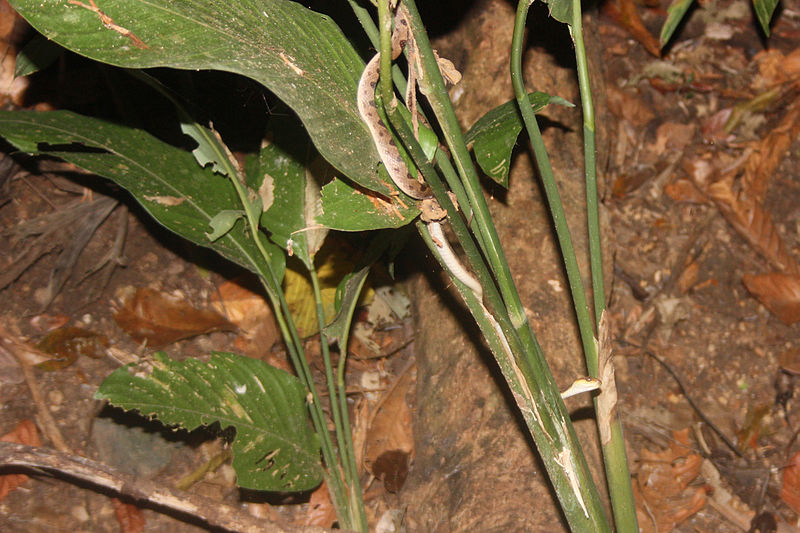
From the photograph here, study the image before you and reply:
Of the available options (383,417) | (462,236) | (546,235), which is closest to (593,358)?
(462,236)

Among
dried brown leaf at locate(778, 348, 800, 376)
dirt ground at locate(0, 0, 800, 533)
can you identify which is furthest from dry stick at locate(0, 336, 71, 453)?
dried brown leaf at locate(778, 348, 800, 376)

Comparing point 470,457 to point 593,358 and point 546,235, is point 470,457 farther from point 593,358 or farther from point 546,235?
point 546,235

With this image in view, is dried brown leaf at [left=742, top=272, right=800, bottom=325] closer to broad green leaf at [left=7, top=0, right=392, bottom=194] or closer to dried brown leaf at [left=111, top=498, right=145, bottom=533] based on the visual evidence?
broad green leaf at [left=7, top=0, right=392, bottom=194]

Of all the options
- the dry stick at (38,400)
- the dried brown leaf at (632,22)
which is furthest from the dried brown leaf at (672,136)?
the dry stick at (38,400)

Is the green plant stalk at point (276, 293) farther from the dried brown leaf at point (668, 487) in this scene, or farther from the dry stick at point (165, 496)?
the dried brown leaf at point (668, 487)

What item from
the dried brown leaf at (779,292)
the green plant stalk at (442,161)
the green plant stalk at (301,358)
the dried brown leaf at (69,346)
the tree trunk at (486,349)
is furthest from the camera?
the dried brown leaf at (779,292)

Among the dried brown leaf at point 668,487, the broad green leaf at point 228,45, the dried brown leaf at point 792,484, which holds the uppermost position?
the broad green leaf at point 228,45

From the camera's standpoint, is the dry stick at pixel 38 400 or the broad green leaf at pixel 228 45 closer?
the broad green leaf at pixel 228 45

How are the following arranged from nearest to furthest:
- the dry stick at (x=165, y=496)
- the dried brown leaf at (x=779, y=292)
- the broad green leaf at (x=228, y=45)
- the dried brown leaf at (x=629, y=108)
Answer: the broad green leaf at (x=228, y=45) → the dry stick at (x=165, y=496) → the dried brown leaf at (x=779, y=292) → the dried brown leaf at (x=629, y=108)
